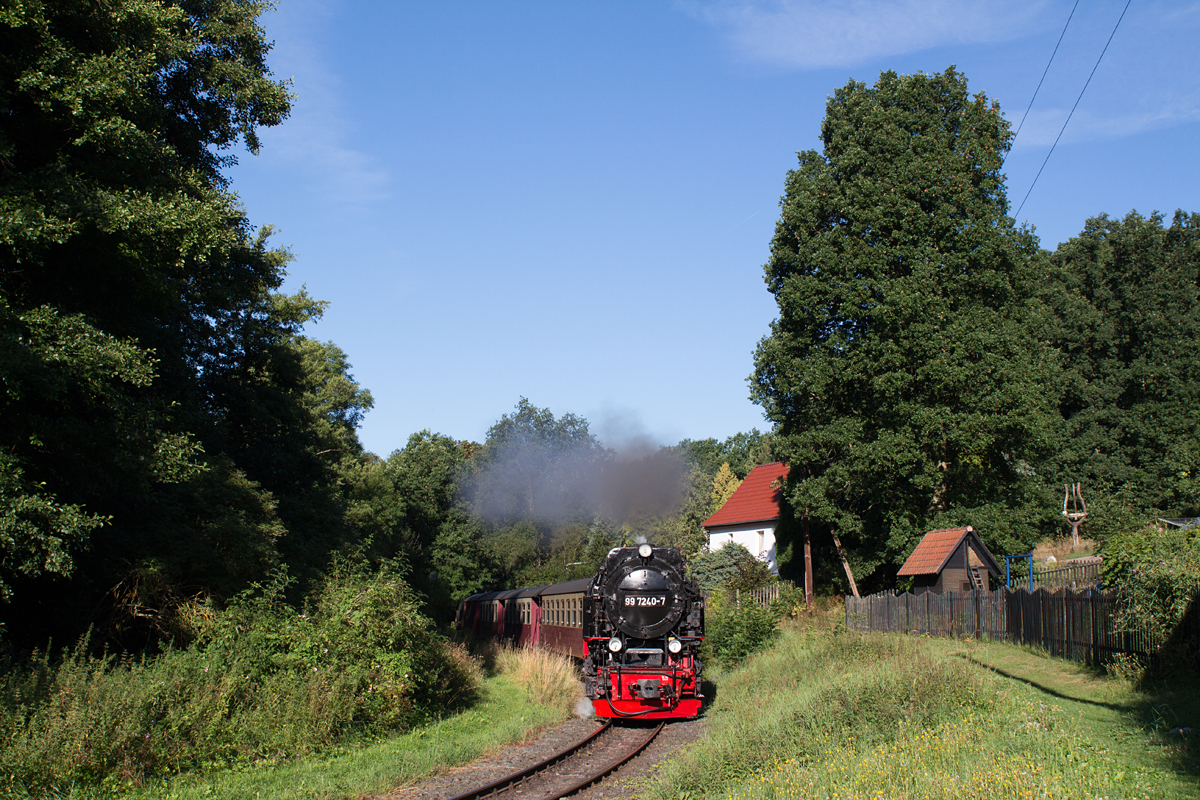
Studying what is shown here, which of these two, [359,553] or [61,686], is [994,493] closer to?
[359,553]

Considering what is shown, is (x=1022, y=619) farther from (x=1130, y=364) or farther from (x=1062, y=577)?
(x=1130, y=364)

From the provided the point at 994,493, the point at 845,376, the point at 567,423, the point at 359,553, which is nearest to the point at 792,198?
the point at 845,376

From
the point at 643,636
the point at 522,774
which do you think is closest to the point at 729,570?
the point at 643,636

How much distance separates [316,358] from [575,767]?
120ft

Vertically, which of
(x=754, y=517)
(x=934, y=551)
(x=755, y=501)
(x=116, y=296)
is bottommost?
(x=754, y=517)

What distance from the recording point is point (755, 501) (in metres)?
41.8

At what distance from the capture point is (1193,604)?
10914 mm

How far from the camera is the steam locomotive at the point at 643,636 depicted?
13.6 meters

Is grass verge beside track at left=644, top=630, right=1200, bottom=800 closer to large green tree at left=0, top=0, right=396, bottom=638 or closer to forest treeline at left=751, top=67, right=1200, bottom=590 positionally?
large green tree at left=0, top=0, right=396, bottom=638

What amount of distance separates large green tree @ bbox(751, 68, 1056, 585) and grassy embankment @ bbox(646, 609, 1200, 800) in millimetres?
10413

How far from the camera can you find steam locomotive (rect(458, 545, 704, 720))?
13.6 m

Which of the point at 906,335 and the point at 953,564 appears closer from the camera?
the point at 953,564

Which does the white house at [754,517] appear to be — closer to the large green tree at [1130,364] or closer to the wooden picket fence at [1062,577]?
the large green tree at [1130,364]

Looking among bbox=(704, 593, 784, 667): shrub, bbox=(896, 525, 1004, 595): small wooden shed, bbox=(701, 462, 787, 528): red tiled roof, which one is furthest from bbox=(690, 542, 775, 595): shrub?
bbox=(896, 525, 1004, 595): small wooden shed
